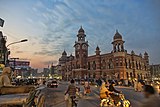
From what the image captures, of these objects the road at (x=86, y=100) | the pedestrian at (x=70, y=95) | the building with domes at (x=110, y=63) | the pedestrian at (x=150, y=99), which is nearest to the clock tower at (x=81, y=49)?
the building with domes at (x=110, y=63)

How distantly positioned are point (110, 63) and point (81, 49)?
17.1 meters

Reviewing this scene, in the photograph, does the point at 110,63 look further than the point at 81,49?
No

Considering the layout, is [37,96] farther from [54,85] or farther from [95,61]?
[95,61]

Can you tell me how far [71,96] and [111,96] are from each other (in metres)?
2.94

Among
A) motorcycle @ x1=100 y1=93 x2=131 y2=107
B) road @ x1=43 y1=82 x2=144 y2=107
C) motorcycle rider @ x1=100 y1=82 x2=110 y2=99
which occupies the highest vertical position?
motorcycle rider @ x1=100 y1=82 x2=110 y2=99

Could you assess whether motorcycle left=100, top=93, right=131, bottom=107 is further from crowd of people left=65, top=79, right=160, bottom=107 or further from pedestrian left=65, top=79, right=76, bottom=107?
pedestrian left=65, top=79, right=76, bottom=107

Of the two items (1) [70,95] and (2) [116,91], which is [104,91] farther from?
(1) [70,95]

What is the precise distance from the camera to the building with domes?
2482 inches

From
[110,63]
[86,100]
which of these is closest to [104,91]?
[86,100]

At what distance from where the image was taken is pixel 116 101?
9.59 metres

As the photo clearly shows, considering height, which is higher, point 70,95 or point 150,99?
point 150,99

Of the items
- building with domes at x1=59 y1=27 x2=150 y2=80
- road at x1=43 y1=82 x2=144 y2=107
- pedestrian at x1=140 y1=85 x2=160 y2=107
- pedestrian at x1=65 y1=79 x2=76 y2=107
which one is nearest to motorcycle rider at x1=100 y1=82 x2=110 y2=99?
road at x1=43 y1=82 x2=144 y2=107

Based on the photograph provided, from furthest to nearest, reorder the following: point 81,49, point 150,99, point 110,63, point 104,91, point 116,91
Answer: point 81,49 < point 110,63 < point 104,91 < point 116,91 < point 150,99

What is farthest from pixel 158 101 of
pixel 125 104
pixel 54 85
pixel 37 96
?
pixel 54 85
